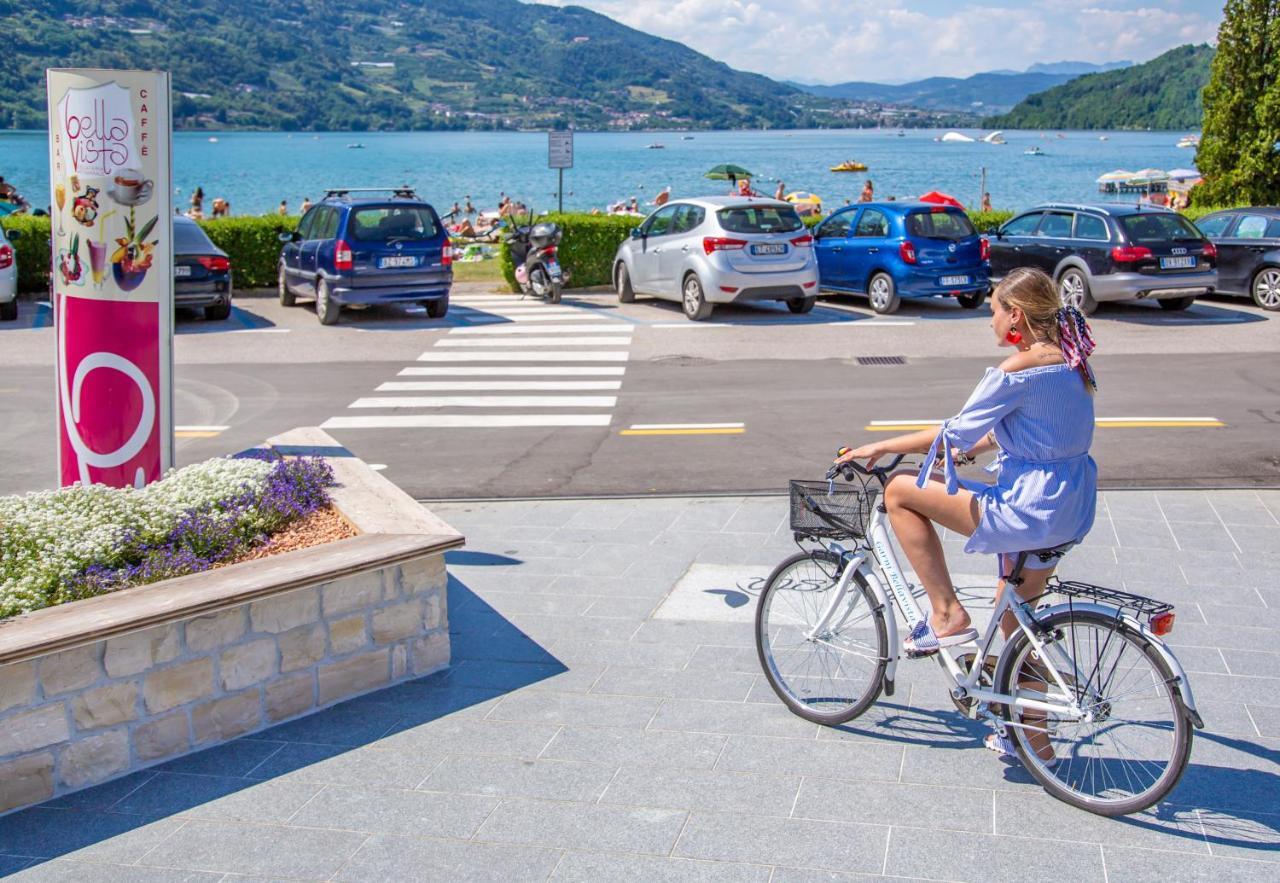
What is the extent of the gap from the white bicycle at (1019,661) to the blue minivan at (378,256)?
13668mm

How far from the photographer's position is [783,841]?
4.55 m

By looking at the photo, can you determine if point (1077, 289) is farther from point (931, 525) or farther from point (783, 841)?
point (783, 841)

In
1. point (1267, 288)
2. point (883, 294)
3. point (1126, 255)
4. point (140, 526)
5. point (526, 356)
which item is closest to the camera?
point (140, 526)

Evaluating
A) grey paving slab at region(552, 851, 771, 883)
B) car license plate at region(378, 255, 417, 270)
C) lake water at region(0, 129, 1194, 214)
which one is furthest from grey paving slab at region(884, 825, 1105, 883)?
lake water at region(0, 129, 1194, 214)

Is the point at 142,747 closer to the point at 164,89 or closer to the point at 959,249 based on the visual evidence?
the point at 164,89

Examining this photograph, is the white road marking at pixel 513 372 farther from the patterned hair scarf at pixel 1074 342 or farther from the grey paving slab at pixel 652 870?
the grey paving slab at pixel 652 870

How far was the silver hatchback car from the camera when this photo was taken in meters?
18.8

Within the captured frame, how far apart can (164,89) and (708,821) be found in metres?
4.77

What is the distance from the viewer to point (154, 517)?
6.12 meters

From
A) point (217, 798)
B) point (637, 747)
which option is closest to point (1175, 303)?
point (637, 747)

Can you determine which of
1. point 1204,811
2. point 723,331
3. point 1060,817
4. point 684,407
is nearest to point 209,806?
point 1060,817

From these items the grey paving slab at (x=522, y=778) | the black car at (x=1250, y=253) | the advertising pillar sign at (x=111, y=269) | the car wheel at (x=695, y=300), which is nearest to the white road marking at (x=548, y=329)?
the car wheel at (x=695, y=300)

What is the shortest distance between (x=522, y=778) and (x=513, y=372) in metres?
10.6

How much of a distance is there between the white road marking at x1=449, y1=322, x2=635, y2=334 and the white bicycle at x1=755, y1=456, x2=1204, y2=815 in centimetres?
1294
